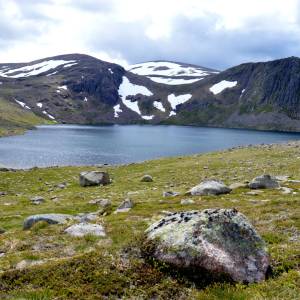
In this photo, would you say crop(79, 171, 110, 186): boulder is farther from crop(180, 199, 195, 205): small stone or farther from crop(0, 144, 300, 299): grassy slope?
crop(180, 199, 195, 205): small stone

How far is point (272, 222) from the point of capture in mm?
21453

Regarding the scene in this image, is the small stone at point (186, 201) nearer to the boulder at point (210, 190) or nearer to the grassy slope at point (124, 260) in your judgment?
the grassy slope at point (124, 260)

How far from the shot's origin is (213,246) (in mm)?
14227

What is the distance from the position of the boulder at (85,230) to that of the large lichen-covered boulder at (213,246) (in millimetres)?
4341

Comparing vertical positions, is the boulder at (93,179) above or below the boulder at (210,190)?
below

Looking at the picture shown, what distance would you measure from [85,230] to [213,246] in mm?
7471

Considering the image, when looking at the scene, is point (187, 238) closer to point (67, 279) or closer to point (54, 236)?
point (67, 279)

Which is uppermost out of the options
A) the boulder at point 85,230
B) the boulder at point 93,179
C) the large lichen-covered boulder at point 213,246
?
the large lichen-covered boulder at point 213,246

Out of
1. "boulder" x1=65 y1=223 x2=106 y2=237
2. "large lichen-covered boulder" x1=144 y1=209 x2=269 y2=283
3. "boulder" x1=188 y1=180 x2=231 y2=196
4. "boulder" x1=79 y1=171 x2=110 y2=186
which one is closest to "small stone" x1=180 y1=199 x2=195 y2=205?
"boulder" x1=188 y1=180 x2=231 y2=196

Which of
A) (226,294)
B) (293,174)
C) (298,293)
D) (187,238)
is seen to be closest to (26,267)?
(187,238)

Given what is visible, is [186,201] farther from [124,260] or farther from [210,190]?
[124,260]

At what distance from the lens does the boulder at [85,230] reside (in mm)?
19328

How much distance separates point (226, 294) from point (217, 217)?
3061mm

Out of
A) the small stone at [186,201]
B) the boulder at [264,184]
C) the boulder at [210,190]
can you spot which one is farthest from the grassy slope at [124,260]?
the boulder at [264,184]
